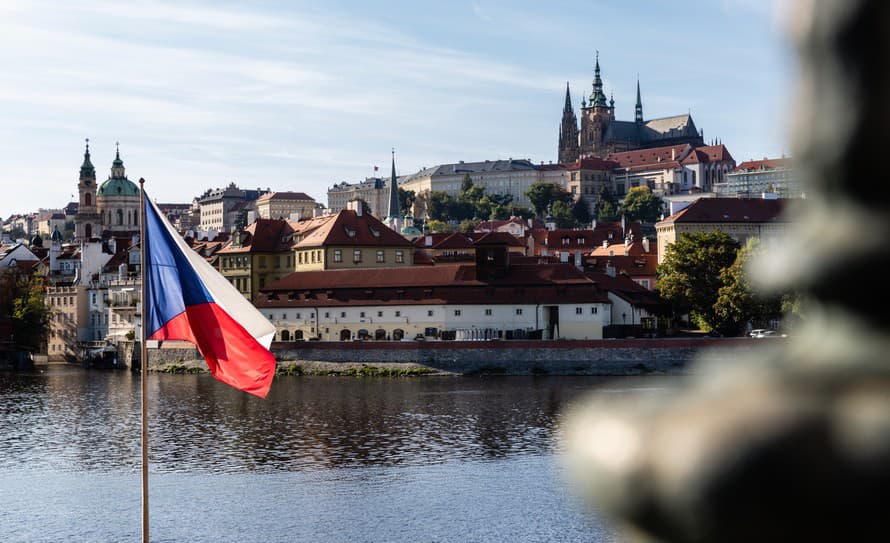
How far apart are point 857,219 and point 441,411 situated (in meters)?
60.3

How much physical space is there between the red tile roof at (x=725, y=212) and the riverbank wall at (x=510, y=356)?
119 feet

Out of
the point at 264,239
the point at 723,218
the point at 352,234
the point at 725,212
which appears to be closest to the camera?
the point at 352,234

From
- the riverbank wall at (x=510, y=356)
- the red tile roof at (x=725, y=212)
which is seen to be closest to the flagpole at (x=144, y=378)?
the riverbank wall at (x=510, y=356)

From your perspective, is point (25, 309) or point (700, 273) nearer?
point (700, 273)

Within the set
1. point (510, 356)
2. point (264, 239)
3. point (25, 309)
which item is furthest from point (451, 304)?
point (25, 309)

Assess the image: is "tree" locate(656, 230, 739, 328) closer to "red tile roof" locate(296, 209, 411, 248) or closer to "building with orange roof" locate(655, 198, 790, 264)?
"building with orange roof" locate(655, 198, 790, 264)

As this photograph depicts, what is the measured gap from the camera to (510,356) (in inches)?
3369

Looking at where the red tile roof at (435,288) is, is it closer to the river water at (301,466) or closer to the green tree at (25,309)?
the river water at (301,466)

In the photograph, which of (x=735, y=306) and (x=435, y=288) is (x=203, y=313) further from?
(x=435, y=288)

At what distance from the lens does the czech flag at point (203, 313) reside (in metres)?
17.7

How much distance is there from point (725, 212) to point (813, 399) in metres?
122

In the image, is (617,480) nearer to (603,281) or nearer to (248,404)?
(248,404)

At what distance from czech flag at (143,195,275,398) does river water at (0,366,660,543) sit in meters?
8.32

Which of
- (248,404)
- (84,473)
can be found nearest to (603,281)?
(248,404)
